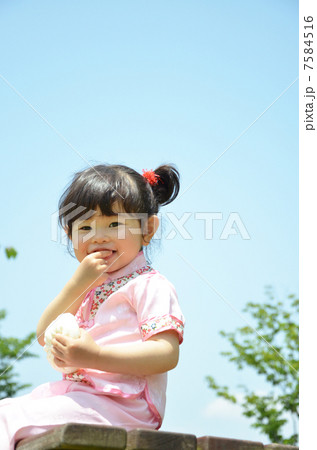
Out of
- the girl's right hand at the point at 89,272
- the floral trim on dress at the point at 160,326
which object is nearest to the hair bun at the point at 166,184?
the girl's right hand at the point at 89,272

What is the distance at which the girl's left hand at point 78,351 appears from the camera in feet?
6.15

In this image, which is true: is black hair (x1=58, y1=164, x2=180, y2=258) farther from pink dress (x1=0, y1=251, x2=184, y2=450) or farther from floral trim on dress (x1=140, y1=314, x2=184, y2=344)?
floral trim on dress (x1=140, y1=314, x2=184, y2=344)

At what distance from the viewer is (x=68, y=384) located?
2039 mm

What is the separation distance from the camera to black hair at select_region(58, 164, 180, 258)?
2.40 meters

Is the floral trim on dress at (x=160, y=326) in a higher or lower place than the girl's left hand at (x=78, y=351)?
higher

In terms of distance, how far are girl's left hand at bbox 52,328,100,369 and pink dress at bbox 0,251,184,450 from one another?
121 mm

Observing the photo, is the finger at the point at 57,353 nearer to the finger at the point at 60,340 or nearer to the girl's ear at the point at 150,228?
the finger at the point at 60,340

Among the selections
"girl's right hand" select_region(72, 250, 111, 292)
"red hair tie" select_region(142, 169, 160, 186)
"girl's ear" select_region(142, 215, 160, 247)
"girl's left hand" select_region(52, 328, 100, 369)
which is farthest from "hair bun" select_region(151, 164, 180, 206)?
"girl's left hand" select_region(52, 328, 100, 369)

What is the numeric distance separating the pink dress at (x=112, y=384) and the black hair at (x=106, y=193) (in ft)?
1.00

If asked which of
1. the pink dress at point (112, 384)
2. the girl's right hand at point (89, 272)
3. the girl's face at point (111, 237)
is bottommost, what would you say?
the pink dress at point (112, 384)

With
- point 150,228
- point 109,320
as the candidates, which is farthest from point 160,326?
point 150,228

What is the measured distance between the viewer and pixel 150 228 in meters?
2.57

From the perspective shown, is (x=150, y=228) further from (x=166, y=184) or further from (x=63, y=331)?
(x=63, y=331)
